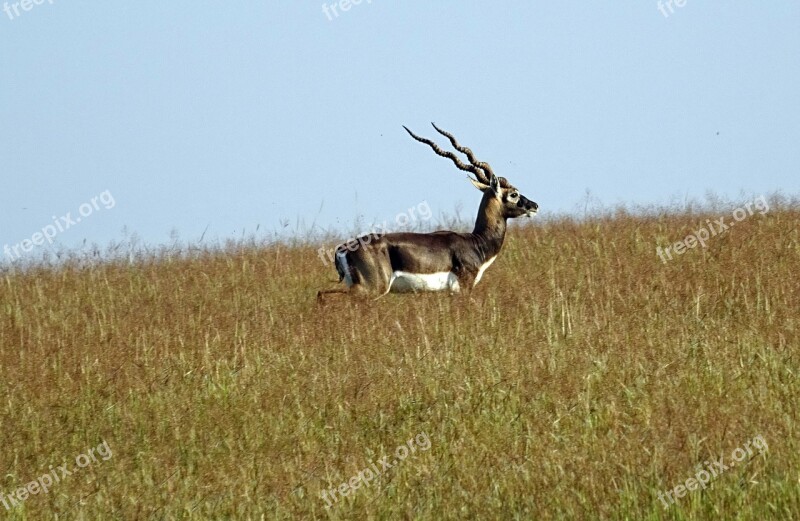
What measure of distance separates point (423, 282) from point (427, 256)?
0.24 metres

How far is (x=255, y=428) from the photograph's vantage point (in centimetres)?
642

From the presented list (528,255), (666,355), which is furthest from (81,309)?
(666,355)

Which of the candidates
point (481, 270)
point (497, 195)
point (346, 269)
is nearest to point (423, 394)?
point (346, 269)

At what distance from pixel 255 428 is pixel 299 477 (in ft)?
3.20

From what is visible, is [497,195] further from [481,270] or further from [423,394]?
[423,394]

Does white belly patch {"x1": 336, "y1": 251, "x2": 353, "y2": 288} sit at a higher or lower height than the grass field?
higher

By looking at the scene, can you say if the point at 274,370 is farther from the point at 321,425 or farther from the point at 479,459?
the point at 479,459

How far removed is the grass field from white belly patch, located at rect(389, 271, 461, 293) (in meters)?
0.32

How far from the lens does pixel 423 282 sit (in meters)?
10.7

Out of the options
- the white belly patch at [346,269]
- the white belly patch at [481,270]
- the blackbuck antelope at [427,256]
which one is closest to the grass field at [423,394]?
the white belly patch at [481,270]

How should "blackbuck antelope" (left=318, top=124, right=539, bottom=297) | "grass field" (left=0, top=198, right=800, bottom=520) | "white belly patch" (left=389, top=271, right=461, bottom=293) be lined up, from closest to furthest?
"grass field" (left=0, top=198, right=800, bottom=520), "blackbuck antelope" (left=318, top=124, right=539, bottom=297), "white belly patch" (left=389, top=271, right=461, bottom=293)

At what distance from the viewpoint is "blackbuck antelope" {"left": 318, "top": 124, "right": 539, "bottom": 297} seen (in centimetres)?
1051

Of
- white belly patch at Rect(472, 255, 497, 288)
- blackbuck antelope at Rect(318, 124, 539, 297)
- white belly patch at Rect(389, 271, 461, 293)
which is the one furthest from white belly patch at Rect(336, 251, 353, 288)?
white belly patch at Rect(472, 255, 497, 288)

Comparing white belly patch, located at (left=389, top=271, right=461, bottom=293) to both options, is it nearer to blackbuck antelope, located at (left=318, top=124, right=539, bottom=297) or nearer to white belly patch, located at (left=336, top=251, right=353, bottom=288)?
blackbuck antelope, located at (left=318, top=124, right=539, bottom=297)
